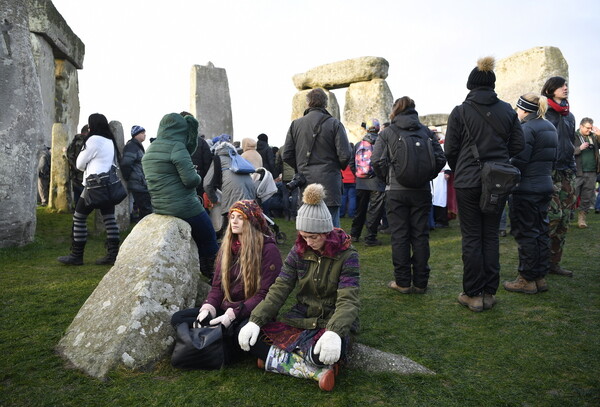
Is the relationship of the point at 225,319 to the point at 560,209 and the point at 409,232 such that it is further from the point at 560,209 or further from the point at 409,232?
the point at 560,209

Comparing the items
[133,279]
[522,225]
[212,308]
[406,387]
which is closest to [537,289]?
[522,225]

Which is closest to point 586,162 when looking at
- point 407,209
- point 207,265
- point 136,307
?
point 407,209

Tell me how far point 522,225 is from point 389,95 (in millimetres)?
10464

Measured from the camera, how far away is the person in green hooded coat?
4191mm

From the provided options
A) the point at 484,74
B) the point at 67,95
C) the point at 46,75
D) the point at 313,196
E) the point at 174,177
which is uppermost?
the point at 46,75

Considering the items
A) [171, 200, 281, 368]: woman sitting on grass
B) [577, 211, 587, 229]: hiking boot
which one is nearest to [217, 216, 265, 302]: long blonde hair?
[171, 200, 281, 368]: woman sitting on grass

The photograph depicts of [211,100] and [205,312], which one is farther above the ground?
[211,100]

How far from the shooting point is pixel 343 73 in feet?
47.4

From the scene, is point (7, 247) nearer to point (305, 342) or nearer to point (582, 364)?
point (305, 342)

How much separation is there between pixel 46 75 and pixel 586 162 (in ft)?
36.0

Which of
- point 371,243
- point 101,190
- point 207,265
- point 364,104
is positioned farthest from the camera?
point 364,104

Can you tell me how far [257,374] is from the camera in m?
2.78

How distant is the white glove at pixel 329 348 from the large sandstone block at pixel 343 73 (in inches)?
494

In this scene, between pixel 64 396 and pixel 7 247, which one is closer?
pixel 64 396
